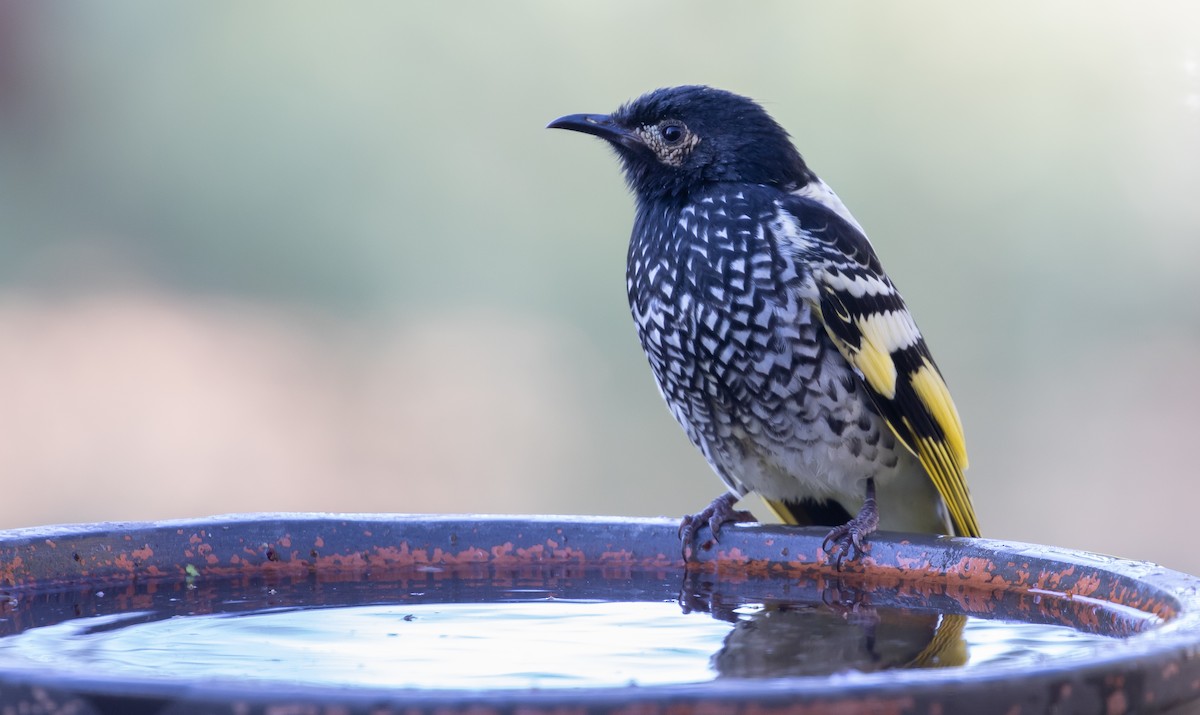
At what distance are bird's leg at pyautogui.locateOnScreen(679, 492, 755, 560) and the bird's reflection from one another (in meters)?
0.27

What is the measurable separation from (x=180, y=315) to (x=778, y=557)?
22.4ft

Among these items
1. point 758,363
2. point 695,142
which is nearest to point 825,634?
point 758,363

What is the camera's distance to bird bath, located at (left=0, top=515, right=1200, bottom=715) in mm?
1496

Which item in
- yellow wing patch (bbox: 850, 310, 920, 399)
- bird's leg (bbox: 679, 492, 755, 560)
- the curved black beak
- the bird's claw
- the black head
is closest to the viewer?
the bird's claw

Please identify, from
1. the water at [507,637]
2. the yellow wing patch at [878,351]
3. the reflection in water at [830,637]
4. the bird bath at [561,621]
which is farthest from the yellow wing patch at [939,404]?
the water at [507,637]

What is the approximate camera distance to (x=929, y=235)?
29.9 ft

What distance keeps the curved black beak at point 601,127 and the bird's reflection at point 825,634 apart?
1758mm

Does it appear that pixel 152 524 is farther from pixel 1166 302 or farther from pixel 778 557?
pixel 1166 302

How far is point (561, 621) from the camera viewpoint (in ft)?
8.61

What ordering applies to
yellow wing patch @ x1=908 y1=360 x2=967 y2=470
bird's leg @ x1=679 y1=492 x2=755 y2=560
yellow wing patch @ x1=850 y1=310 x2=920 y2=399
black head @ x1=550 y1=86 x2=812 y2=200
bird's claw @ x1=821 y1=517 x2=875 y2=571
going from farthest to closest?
1. black head @ x1=550 y1=86 x2=812 y2=200
2. yellow wing patch @ x1=908 y1=360 x2=967 y2=470
3. yellow wing patch @ x1=850 y1=310 x2=920 y2=399
4. bird's leg @ x1=679 y1=492 x2=755 y2=560
5. bird's claw @ x1=821 y1=517 x2=875 y2=571

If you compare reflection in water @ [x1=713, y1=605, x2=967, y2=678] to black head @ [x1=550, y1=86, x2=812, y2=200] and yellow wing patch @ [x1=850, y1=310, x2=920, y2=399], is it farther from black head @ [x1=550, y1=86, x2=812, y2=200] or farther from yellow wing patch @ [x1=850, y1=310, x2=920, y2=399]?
black head @ [x1=550, y1=86, x2=812, y2=200]

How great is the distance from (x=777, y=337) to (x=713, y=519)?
590mm

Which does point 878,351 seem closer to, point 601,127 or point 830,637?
point 601,127

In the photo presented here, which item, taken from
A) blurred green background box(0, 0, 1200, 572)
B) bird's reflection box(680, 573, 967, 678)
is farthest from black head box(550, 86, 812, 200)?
blurred green background box(0, 0, 1200, 572)
